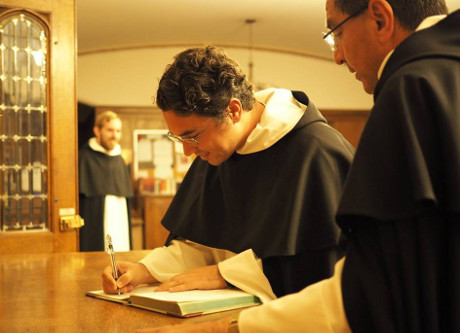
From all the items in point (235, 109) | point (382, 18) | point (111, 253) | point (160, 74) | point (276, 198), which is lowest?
point (111, 253)

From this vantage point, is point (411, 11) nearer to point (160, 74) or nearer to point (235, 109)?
point (235, 109)

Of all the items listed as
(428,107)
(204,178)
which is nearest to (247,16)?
(204,178)

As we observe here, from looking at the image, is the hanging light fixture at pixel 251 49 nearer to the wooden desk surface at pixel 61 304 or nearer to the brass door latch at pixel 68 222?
the brass door latch at pixel 68 222

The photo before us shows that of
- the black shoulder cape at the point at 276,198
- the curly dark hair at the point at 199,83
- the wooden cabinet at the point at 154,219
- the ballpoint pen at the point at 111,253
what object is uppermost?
the curly dark hair at the point at 199,83

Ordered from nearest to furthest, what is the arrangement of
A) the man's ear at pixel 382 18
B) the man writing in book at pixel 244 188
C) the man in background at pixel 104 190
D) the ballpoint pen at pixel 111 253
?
the man's ear at pixel 382 18, the man writing in book at pixel 244 188, the ballpoint pen at pixel 111 253, the man in background at pixel 104 190

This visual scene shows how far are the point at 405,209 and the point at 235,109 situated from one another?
1185 mm

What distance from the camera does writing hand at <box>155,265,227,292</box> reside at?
2.07 m

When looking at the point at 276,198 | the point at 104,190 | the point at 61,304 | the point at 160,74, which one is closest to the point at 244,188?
the point at 276,198

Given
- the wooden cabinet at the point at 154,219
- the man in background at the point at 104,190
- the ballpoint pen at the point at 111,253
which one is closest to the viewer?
A: the ballpoint pen at the point at 111,253

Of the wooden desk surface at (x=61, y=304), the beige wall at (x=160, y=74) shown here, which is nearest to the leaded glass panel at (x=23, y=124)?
the wooden desk surface at (x=61, y=304)

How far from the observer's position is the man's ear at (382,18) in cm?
148

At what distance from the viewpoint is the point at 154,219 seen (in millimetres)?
9078

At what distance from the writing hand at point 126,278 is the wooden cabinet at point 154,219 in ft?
21.9

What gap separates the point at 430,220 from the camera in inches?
48.7
